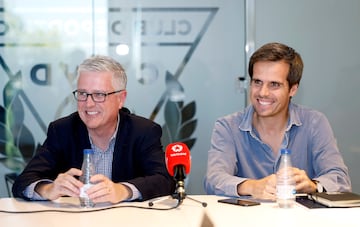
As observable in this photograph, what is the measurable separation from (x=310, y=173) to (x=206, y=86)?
196cm

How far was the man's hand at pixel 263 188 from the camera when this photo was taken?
2283mm

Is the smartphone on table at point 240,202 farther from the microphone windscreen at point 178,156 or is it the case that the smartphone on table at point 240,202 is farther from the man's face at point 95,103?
the man's face at point 95,103

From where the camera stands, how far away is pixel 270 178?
2309mm

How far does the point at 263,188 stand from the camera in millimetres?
2297

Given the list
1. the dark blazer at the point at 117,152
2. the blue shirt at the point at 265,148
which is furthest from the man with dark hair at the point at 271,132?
the dark blazer at the point at 117,152

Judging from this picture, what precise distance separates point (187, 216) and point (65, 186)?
1.73 ft

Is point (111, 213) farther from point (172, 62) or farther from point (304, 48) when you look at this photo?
point (304, 48)

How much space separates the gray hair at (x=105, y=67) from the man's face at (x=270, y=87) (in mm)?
664

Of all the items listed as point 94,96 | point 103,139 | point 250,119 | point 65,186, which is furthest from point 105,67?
point 250,119

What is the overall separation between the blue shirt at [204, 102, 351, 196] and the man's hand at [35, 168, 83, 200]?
0.70 m

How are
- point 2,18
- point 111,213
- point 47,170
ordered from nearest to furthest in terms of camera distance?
point 111,213
point 47,170
point 2,18

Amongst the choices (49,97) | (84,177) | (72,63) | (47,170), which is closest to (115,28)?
(72,63)

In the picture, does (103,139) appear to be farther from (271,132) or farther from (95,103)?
(271,132)

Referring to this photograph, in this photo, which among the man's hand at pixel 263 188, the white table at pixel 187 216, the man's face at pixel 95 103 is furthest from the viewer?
the man's face at pixel 95 103
